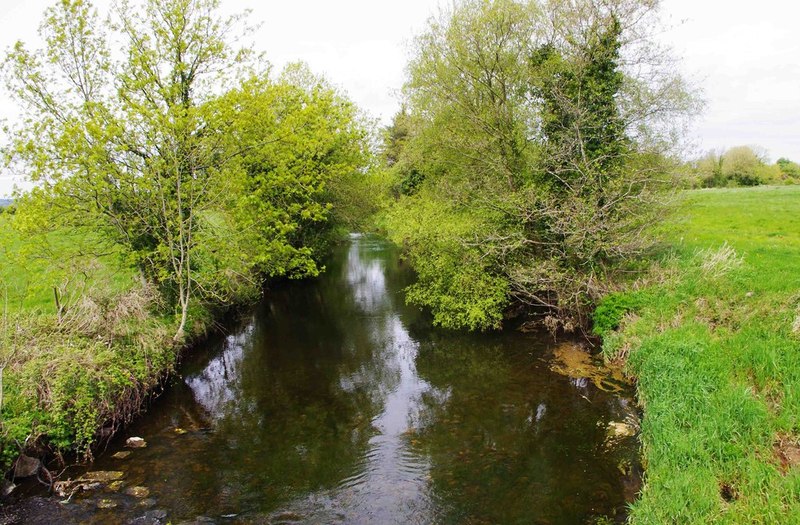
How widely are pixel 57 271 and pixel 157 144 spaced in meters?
5.14

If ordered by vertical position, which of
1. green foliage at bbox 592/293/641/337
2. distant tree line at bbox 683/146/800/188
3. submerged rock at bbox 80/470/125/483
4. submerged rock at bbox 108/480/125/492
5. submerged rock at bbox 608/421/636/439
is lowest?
submerged rock at bbox 608/421/636/439

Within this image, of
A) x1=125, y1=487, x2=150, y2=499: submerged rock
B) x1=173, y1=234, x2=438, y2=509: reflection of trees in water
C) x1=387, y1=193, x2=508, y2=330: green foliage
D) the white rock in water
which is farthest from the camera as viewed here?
x1=387, y1=193, x2=508, y2=330: green foliage

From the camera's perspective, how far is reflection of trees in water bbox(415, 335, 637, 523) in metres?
8.86

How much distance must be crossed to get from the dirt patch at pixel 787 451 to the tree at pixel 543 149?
8546 mm

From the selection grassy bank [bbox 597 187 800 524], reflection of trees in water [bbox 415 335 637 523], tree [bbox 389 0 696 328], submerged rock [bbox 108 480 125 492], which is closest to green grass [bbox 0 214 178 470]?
submerged rock [bbox 108 480 125 492]

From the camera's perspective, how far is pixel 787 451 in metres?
8.06

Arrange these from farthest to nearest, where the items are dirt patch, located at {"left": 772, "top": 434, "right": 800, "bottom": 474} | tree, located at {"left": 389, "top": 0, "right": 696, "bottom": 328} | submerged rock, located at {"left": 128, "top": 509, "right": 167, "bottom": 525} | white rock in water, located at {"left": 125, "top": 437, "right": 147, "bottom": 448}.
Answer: tree, located at {"left": 389, "top": 0, "right": 696, "bottom": 328} → white rock in water, located at {"left": 125, "top": 437, "right": 147, "bottom": 448} → submerged rock, located at {"left": 128, "top": 509, "right": 167, "bottom": 525} → dirt patch, located at {"left": 772, "top": 434, "right": 800, "bottom": 474}

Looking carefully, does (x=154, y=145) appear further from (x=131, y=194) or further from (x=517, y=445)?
(x=517, y=445)

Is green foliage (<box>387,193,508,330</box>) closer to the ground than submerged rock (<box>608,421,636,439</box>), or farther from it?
farther from it

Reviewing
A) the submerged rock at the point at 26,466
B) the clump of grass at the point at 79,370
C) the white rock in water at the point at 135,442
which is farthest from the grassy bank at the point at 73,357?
the white rock in water at the point at 135,442

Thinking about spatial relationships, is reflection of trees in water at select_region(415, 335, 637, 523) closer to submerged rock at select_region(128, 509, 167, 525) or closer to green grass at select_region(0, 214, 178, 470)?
submerged rock at select_region(128, 509, 167, 525)

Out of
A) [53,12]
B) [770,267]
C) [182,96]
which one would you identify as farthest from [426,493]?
[53,12]

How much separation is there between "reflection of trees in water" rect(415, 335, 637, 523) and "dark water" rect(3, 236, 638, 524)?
0.13ft

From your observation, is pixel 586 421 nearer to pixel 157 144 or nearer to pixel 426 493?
pixel 426 493
